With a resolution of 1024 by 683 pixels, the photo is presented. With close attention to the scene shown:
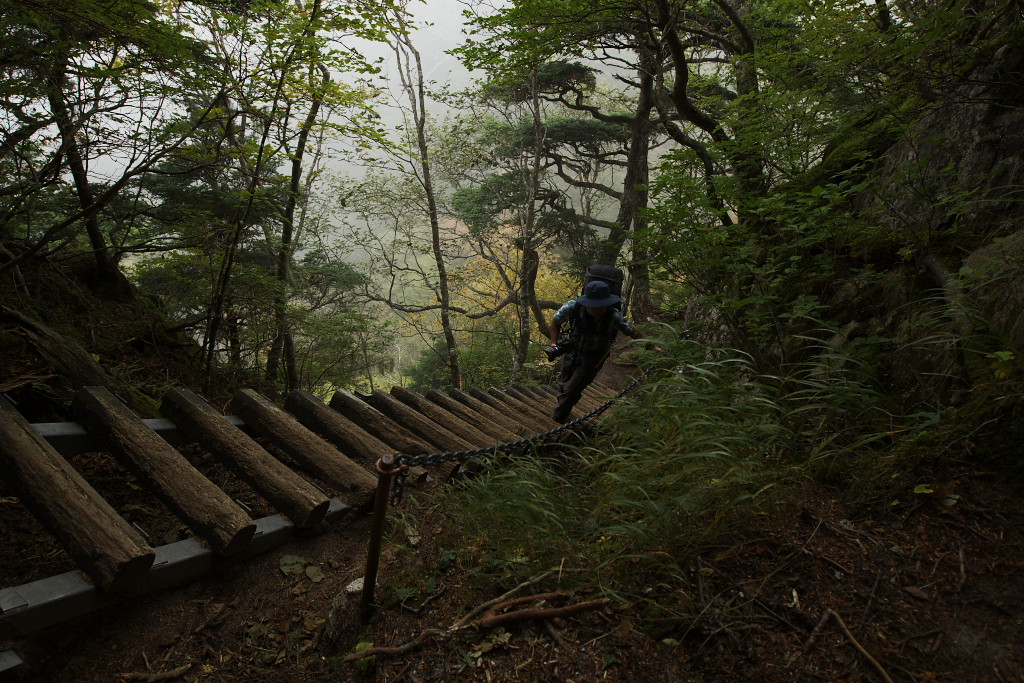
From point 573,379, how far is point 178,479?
3107 millimetres

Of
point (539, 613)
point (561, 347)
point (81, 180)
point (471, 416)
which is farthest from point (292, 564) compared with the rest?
point (81, 180)

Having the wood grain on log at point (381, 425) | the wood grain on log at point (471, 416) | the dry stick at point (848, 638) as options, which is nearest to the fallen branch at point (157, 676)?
the wood grain on log at point (381, 425)

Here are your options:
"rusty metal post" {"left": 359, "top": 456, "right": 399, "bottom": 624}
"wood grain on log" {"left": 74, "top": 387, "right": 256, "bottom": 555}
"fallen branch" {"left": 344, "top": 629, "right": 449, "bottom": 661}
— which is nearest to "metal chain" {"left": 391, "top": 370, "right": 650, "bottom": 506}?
"rusty metal post" {"left": 359, "top": 456, "right": 399, "bottom": 624}

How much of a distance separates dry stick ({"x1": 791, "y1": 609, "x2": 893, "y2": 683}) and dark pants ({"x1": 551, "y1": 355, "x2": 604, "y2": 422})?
3.09m

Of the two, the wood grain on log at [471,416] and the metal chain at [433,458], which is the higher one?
the metal chain at [433,458]

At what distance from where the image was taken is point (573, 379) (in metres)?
4.70

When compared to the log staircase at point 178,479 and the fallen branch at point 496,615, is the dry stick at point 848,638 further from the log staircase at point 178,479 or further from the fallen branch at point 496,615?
the log staircase at point 178,479

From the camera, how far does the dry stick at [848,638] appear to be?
1354 mm

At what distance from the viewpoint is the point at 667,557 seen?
6.08ft

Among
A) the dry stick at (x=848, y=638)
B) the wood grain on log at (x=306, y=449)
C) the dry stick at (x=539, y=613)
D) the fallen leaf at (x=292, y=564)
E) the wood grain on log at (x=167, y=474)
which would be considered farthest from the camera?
the wood grain on log at (x=306, y=449)

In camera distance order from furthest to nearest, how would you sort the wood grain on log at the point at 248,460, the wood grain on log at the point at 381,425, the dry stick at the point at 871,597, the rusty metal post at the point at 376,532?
the wood grain on log at the point at 381,425 < the wood grain on log at the point at 248,460 < the rusty metal post at the point at 376,532 < the dry stick at the point at 871,597

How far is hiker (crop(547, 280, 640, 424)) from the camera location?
167 inches

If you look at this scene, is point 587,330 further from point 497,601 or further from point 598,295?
point 497,601

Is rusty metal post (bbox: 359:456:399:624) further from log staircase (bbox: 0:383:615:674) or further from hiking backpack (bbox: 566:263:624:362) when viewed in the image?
hiking backpack (bbox: 566:263:624:362)
